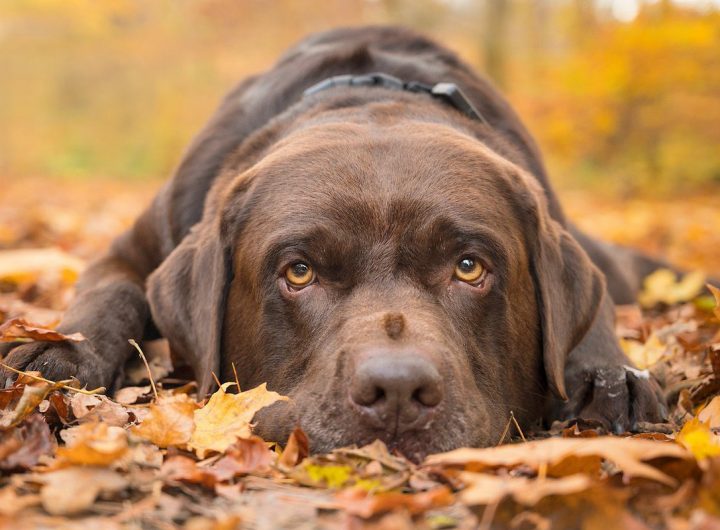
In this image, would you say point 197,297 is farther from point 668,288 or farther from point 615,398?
point 668,288

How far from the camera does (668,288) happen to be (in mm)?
5984

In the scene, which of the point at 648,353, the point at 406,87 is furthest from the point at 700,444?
the point at 406,87

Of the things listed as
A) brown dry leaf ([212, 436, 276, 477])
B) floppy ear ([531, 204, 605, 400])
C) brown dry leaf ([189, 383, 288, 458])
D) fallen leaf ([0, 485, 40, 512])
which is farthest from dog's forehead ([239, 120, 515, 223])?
fallen leaf ([0, 485, 40, 512])

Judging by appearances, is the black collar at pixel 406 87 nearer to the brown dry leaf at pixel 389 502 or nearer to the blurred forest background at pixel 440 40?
the blurred forest background at pixel 440 40

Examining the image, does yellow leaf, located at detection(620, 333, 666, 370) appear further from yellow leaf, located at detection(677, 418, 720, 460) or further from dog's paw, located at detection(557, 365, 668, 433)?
yellow leaf, located at detection(677, 418, 720, 460)

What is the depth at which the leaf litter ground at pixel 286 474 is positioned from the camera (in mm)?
1976

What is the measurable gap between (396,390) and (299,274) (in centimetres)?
76

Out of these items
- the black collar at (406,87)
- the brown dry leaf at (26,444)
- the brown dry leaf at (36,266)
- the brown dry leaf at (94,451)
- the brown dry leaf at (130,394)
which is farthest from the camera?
the brown dry leaf at (36,266)

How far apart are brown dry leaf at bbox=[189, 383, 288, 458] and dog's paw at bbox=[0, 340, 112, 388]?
0.67 meters

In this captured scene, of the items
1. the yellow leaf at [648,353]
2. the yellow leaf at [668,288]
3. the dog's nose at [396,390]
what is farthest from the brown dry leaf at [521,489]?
the yellow leaf at [668,288]

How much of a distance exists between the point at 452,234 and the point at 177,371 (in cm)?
141

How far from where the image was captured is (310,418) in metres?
2.72

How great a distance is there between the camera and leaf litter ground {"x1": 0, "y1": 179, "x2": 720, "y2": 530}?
6.48 feet

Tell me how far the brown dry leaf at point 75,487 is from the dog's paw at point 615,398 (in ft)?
6.13
